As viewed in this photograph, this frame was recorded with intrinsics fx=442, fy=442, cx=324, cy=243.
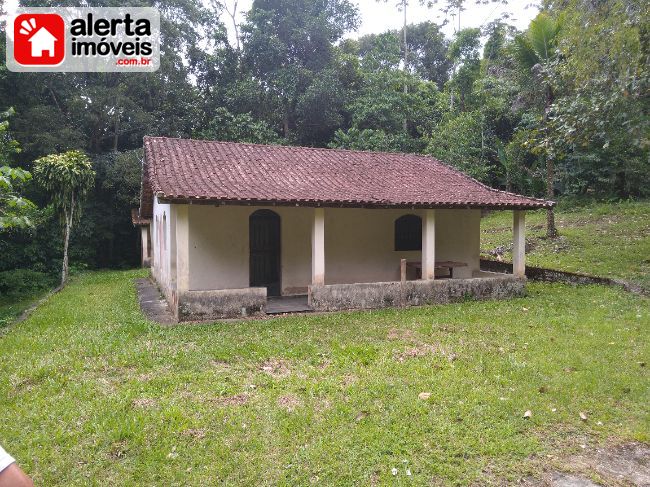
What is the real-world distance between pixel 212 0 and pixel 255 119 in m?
9.18

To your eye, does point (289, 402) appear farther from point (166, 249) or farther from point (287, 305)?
point (166, 249)

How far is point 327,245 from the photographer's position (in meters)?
11.4

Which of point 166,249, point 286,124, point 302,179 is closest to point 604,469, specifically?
point 302,179

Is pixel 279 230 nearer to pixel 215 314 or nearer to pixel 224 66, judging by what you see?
pixel 215 314

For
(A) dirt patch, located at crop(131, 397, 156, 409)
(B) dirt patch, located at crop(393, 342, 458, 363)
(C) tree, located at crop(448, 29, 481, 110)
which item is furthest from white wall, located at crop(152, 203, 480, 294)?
(C) tree, located at crop(448, 29, 481, 110)

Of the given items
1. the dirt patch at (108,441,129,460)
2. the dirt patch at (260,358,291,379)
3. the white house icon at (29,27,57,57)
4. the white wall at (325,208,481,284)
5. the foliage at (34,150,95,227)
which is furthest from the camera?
the foliage at (34,150,95,227)

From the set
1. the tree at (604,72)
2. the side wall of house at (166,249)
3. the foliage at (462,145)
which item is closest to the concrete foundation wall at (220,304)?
the side wall of house at (166,249)

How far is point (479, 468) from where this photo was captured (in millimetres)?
3592

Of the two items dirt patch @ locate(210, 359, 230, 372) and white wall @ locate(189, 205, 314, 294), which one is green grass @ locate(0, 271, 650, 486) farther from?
white wall @ locate(189, 205, 314, 294)

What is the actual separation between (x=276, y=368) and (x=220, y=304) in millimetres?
3193

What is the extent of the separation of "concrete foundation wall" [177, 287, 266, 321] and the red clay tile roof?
181 centimetres

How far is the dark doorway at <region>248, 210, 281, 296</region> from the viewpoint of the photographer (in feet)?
35.7

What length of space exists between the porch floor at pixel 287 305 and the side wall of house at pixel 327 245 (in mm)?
415

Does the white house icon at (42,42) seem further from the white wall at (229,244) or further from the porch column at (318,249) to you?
the porch column at (318,249)
